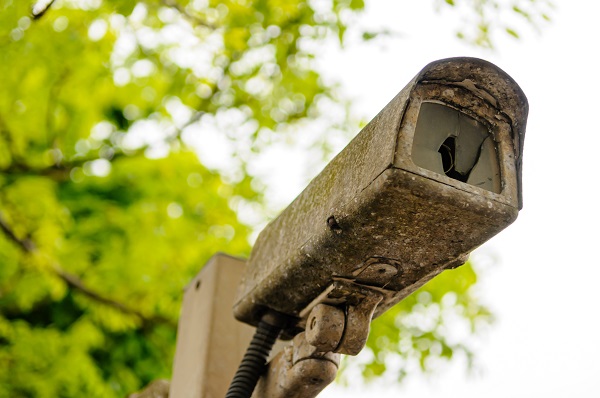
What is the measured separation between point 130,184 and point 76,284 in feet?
4.21

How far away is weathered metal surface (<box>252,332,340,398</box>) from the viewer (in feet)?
4.58

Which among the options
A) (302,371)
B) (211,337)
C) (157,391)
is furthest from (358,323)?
(157,391)

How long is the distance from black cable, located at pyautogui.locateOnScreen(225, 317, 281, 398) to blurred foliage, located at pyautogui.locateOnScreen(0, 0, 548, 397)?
1734 mm

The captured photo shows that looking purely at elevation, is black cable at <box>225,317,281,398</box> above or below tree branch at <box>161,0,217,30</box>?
below

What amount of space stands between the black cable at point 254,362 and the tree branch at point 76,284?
209 centimetres

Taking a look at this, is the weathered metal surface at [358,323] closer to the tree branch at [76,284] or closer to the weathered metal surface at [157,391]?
the weathered metal surface at [157,391]

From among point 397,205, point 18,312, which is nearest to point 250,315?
point 397,205

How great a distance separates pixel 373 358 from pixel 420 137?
102 inches

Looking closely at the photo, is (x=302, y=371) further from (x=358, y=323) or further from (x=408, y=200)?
(x=408, y=200)

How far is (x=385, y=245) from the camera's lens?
1.21 m

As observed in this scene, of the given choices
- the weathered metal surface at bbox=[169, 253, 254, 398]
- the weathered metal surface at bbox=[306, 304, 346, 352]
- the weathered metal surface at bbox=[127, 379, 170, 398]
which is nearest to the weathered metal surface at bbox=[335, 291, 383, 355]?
the weathered metal surface at bbox=[306, 304, 346, 352]

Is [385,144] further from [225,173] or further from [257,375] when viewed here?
[225,173]

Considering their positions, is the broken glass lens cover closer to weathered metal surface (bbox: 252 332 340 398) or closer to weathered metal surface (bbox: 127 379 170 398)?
weathered metal surface (bbox: 252 332 340 398)

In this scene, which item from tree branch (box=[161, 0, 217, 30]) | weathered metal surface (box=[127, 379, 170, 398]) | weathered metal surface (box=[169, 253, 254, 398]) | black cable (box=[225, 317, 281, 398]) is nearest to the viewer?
black cable (box=[225, 317, 281, 398])
